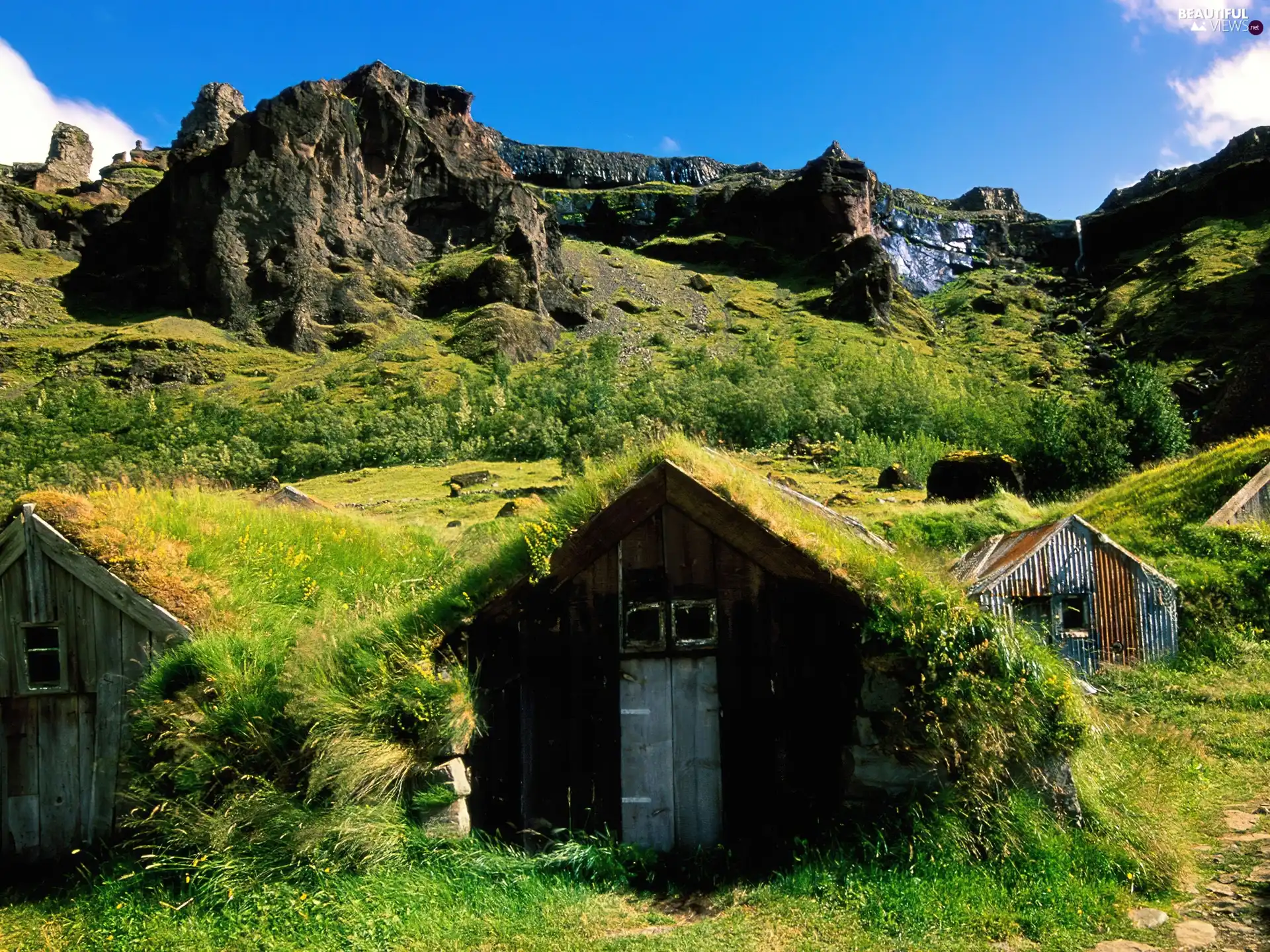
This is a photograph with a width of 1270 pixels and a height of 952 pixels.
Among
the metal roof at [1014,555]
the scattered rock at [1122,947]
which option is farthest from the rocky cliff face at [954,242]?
the scattered rock at [1122,947]

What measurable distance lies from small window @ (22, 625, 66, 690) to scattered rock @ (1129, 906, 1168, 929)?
10476 mm

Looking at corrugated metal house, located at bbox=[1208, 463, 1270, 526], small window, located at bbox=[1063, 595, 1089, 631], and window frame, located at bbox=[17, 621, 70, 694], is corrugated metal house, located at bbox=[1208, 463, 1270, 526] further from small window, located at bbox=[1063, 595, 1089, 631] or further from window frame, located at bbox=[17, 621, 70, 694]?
window frame, located at bbox=[17, 621, 70, 694]

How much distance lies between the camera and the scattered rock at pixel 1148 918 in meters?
6.21

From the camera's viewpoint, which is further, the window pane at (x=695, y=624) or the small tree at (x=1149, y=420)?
the small tree at (x=1149, y=420)

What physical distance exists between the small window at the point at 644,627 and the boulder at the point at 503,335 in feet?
324

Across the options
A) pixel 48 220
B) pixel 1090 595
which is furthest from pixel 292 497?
pixel 48 220

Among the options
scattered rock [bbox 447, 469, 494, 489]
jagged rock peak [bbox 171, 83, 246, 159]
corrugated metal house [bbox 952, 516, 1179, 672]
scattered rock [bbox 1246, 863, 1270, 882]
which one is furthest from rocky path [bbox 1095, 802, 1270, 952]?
jagged rock peak [bbox 171, 83, 246, 159]

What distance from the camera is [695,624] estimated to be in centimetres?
777

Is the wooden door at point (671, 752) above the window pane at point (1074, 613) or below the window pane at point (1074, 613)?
above

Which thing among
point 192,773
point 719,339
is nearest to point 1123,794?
point 192,773

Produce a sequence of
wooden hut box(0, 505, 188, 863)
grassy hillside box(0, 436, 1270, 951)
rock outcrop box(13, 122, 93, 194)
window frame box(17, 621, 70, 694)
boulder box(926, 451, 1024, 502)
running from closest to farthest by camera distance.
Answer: grassy hillside box(0, 436, 1270, 951) < wooden hut box(0, 505, 188, 863) < window frame box(17, 621, 70, 694) < boulder box(926, 451, 1024, 502) < rock outcrop box(13, 122, 93, 194)

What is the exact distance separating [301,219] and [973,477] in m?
113

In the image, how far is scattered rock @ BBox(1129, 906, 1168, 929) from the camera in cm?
621

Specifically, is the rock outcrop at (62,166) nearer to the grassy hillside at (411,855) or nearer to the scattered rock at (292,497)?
the scattered rock at (292,497)
